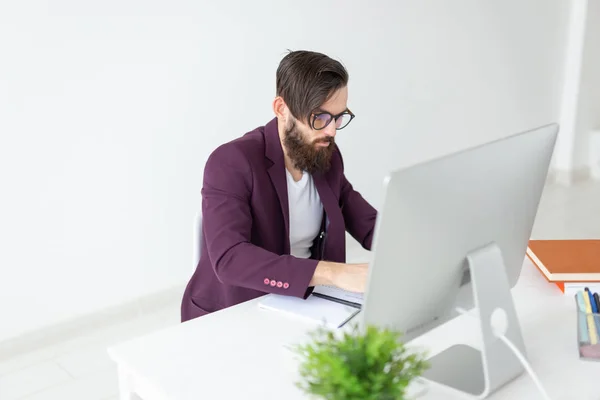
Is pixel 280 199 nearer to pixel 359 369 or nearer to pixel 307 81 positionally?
pixel 307 81

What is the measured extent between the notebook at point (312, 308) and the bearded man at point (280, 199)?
0.03 meters

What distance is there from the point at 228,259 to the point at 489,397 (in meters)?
0.70

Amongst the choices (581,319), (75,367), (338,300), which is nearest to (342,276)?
(338,300)

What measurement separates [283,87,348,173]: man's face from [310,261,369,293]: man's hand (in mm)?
371

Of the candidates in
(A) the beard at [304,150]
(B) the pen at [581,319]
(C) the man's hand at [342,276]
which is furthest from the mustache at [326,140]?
(B) the pen at [581,319]

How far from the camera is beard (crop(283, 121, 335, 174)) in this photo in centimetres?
208

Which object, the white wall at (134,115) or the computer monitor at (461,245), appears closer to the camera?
the computer monitor at (461,245)

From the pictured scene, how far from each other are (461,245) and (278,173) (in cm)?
72

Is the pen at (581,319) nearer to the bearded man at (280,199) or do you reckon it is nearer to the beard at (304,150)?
the bearded man at (280,199)

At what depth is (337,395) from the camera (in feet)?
3.31

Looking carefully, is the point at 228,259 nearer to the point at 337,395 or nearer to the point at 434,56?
the point at 337,395

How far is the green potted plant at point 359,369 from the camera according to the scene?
1.00 meters

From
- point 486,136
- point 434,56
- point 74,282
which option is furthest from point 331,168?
point 486,136

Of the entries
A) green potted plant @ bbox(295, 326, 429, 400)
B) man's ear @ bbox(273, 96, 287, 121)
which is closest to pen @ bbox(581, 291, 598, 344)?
green potted plant @ bbox(295, 326, 429, 400)
